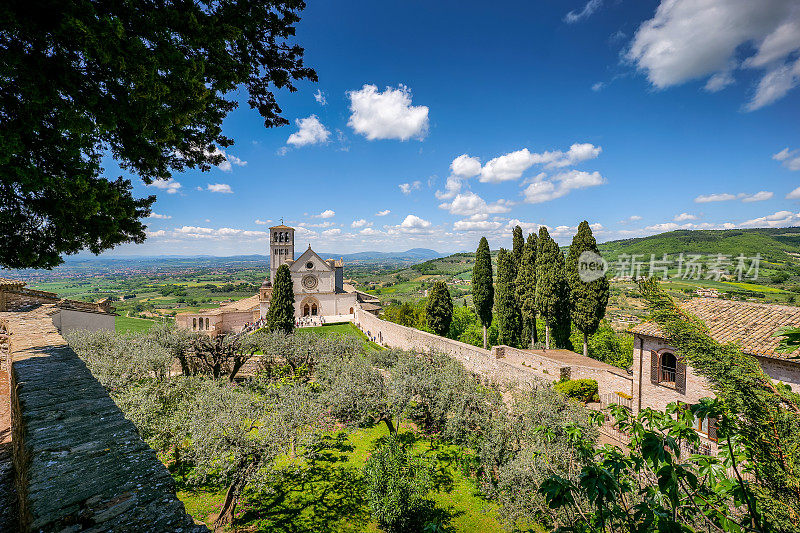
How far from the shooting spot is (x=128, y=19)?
12.5 ft

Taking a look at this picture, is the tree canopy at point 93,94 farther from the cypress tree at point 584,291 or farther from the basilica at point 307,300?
the basilica at point 307,300

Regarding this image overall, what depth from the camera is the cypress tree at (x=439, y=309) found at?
30766 mm

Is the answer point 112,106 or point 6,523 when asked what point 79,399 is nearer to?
point 6,523

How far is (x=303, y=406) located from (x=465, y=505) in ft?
21.1

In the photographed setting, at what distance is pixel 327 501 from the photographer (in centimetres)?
1076

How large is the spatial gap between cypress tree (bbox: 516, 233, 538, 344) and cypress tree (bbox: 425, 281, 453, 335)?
6.80 metres

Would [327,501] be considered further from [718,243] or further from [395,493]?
[718,243]

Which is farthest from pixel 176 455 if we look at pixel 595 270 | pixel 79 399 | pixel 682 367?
pixel 595 270

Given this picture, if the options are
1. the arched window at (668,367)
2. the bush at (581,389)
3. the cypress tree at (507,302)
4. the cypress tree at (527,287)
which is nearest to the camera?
the arched window at (668,367)

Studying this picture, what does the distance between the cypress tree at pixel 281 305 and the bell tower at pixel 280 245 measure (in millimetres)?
18503

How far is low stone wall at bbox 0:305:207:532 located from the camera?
221cm

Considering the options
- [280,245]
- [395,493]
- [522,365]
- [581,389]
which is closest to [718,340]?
[581,389]

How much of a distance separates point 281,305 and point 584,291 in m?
25.1

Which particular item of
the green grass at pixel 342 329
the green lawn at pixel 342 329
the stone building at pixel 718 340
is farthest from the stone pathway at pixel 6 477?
the green lawn at pixel 342 329
